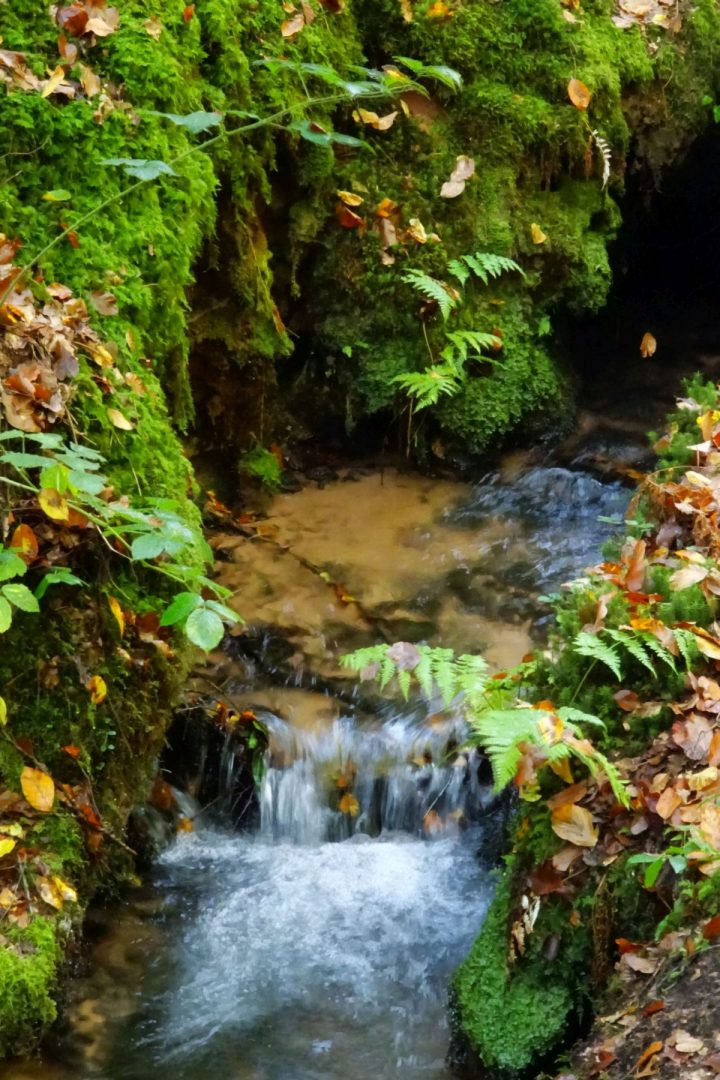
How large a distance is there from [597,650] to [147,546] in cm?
151

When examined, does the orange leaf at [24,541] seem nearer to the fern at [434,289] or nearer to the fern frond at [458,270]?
→ the fern at [434,289]

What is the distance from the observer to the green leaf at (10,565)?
9.36ft

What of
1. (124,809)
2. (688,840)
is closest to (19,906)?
(124,809)

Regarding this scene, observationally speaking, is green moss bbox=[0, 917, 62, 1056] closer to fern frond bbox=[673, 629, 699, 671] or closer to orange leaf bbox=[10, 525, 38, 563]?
orange leaf bbox=[10, 525, 38, 563]

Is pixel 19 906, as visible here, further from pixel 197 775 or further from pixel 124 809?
pixel 197 775

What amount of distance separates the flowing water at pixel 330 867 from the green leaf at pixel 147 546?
182cm

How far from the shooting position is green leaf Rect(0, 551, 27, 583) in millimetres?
2852

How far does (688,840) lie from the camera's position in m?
2.86

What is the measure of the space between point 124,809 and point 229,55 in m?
3.75

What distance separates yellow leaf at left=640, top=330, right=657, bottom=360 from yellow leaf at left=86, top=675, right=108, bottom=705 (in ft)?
20.5

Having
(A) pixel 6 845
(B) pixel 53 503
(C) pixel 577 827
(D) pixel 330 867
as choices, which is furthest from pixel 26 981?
(C) pixel 577 827

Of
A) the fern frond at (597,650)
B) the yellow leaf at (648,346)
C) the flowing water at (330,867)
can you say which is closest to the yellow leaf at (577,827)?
the fern frond at (597,650)

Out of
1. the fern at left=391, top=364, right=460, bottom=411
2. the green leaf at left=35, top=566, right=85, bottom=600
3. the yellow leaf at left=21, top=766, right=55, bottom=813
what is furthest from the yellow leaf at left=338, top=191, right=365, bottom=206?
the yellow leaf at left=21, top=766, right=55, bottom=813

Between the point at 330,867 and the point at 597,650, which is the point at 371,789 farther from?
the point at 597,650
